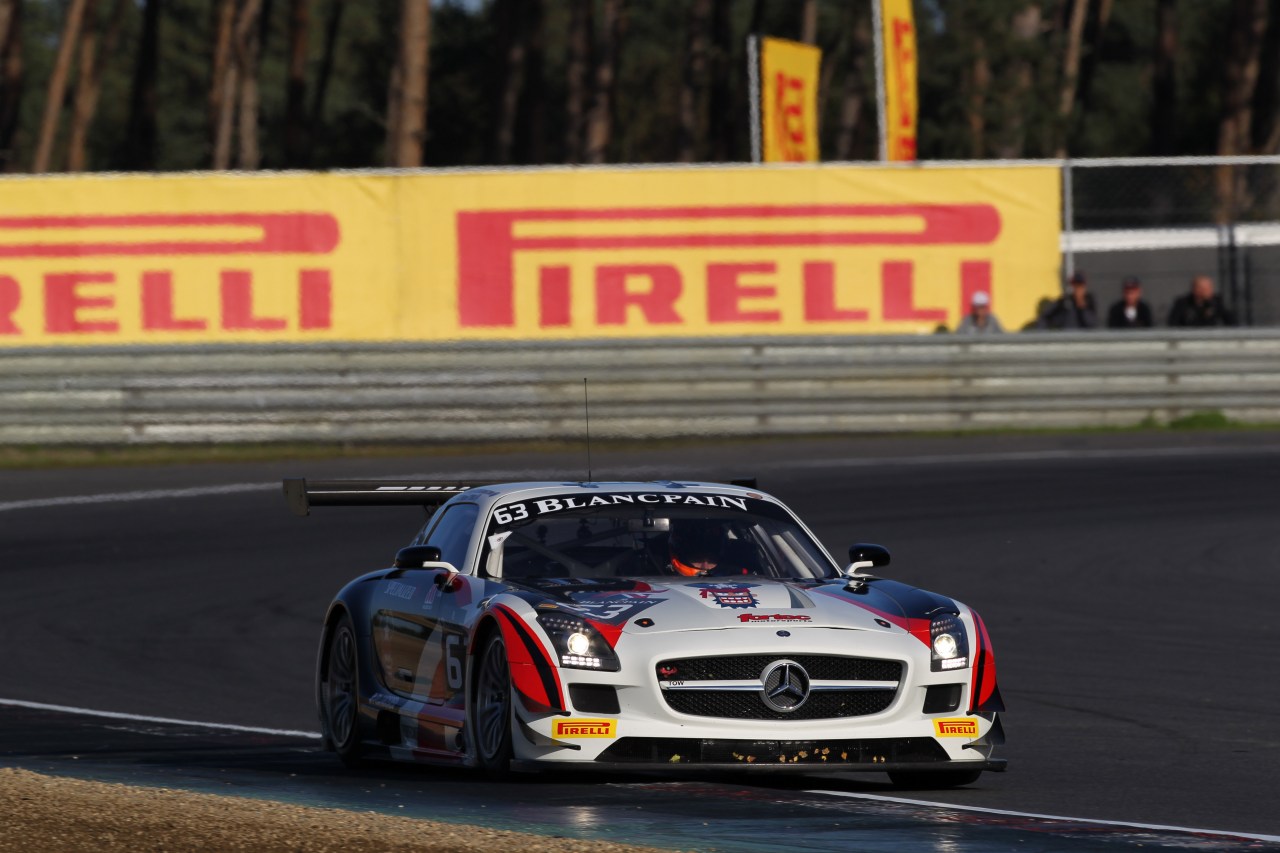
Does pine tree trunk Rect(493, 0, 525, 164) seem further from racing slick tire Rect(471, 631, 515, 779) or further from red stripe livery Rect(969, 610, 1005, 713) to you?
red stripe livery Rect(969, 610, 1005, 713)

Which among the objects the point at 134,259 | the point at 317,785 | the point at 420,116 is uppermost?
the point at 420,116

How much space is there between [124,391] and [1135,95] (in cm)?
6297

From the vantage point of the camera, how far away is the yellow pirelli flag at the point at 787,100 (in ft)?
105

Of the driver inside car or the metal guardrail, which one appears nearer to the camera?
the driver inside car

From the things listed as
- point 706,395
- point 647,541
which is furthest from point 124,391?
point 647,541

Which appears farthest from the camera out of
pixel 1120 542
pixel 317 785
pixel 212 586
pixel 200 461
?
pixel 200 461

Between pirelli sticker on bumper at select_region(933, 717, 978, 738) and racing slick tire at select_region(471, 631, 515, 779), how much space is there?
4.68 ft

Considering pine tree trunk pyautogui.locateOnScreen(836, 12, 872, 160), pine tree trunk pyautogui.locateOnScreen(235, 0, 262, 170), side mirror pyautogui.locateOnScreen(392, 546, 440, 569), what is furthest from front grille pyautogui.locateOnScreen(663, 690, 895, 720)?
pine tree trunk pyautogui.locateOnScreen(235, 0, 262, 170)

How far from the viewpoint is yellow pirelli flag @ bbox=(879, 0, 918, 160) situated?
29594 mm

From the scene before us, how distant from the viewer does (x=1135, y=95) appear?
7969 cm

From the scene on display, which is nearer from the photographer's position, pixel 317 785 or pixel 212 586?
pixel 317 785

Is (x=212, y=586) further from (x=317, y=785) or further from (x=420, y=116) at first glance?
(x=420, y=116)

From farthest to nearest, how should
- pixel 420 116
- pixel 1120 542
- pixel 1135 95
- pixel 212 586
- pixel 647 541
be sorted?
pixel 1135 95 < pixel 420 116 < pixel 1120 542 < pixel 212 586 < pixel 647 541

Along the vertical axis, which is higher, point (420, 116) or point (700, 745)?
point (420, 116)
